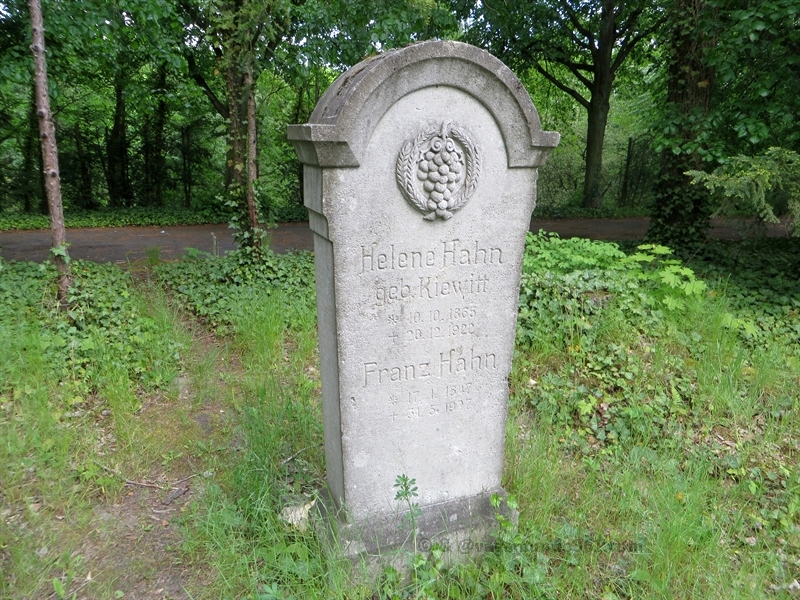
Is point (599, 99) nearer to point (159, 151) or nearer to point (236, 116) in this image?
point (236, 116)

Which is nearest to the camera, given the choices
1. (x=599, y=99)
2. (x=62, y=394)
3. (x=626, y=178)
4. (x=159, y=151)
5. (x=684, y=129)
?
(x=62, y=394)

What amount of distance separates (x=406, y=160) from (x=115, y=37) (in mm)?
7650

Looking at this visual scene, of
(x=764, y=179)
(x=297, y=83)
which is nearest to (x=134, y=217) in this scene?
(x=297, y=83)

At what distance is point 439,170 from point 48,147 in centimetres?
420

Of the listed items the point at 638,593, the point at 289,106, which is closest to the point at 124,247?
the point at 289,106

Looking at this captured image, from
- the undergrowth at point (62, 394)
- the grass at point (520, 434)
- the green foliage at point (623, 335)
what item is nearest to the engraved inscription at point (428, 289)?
the grass at point (520, 434)

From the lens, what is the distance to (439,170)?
2.40 metres

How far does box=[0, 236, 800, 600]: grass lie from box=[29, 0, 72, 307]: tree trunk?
1.17ft

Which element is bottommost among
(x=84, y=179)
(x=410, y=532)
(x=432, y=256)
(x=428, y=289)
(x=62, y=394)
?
(x=410, y=532)

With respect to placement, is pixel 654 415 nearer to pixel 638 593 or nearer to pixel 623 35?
pixel 638 593

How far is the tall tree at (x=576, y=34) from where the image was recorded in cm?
1123

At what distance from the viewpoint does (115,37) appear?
7.84 metres

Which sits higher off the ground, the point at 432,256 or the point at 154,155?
the point at 154,155

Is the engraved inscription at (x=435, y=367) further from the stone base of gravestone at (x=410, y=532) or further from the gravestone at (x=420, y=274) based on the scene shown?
the stone base of gravestone at (x=410, y=532)
